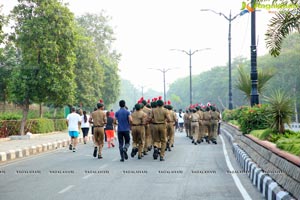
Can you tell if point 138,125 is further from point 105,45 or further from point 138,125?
point 105,45

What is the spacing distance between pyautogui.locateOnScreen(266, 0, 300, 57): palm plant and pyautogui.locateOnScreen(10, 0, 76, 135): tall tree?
2104 cm

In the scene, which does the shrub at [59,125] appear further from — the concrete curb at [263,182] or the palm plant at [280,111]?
the concrete curb at [263,182]

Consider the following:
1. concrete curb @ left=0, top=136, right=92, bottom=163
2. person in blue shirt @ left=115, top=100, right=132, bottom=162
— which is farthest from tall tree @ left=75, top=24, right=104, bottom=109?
person in blue shirt @ left=115, top=100, right=132, bottom=162

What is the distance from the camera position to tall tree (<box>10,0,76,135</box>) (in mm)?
33625

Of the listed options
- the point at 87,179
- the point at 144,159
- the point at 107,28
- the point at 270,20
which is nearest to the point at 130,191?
the point at 87,179

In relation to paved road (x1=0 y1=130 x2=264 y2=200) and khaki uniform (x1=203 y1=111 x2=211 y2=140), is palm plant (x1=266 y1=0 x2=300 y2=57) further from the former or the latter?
khaki uniform (x1=203 y1=111 x2=211 y2=140)

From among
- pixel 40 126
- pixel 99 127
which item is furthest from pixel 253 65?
pixel 40 126

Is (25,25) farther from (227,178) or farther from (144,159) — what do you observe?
(227,178)

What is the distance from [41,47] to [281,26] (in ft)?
73.4

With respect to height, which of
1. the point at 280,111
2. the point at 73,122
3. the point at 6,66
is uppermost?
the point at 6,66

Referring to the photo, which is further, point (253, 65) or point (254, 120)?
point (253, 65)

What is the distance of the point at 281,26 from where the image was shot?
13992 millimetres

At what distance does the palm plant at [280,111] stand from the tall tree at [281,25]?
261 centimetres

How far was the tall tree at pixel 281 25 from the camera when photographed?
13695mm
